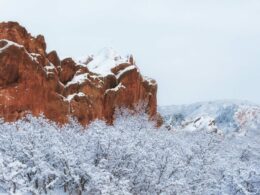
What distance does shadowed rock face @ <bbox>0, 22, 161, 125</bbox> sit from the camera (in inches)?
3268

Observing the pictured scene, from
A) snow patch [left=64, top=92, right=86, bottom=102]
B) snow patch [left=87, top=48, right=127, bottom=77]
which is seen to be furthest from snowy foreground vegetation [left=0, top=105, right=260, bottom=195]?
snow patch [left=87, top=48, right=127, bottom=77]

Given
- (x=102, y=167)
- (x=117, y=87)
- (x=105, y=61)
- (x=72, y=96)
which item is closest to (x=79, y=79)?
(x=72, y=96)

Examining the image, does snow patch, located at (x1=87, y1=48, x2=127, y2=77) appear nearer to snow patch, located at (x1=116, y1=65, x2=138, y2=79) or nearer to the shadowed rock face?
the shadowed rock face

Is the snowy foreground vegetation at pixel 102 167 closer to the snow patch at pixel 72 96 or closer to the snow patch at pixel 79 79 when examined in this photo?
the snow patch at pixel 72 96

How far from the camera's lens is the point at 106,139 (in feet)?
142

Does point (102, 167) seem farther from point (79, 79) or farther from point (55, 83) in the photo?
point (79, 79)

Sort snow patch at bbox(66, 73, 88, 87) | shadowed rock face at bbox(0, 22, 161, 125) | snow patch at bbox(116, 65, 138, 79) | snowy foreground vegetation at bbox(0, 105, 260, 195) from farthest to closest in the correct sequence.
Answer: snow patch at bbox(116, 65, 138, 79) < snow patch at bbox(66, 73, 88, 87) < shadowed rock face at bbox(0, 22, 161, 125) < snowy foreground vegetation at bbox(0, 105, 260, 195)

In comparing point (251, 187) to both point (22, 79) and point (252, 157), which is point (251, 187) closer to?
point (252, 157)

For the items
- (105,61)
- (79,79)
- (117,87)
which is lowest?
(117,87)

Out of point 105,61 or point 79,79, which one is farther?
point 105,61

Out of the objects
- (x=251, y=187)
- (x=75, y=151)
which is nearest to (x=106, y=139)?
(x=75, y=151)

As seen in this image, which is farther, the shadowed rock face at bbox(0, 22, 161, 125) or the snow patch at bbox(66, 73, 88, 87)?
the snow patch at bbox(66, 73, 88, 87)

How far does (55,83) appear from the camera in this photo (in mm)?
88250

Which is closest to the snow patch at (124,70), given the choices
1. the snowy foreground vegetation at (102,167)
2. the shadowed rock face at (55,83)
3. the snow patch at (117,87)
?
the shadowed rock face at (55,83)
